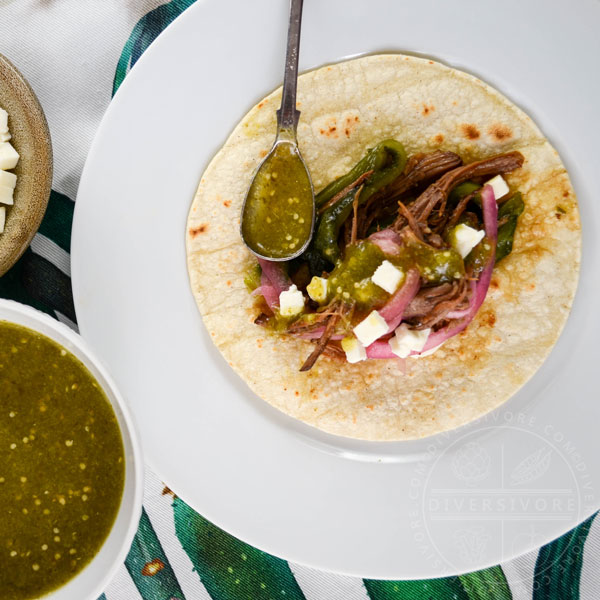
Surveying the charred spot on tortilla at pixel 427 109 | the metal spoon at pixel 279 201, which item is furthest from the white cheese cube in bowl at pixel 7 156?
the charred spot on tortilla at pixel 427 109

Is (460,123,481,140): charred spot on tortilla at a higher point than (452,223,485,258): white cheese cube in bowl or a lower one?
higher

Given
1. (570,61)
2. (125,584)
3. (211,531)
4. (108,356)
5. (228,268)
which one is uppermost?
(570,61)

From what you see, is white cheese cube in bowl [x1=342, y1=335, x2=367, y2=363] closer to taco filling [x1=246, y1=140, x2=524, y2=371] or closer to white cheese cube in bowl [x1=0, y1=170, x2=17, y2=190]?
taco filling [x1=246, y1=140, x2=524, y2=371]

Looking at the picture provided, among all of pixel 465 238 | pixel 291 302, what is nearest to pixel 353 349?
pixel 291 302

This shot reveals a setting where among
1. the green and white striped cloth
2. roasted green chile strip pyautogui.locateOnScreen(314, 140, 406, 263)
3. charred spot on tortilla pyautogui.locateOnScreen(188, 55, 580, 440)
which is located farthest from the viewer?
the green and white striped cloth

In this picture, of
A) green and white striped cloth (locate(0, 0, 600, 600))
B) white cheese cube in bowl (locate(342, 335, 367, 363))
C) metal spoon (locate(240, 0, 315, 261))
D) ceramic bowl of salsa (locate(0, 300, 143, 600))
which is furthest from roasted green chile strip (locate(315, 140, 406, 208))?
ceramic bowl of salsa (locate(0, 300, 143, 600))

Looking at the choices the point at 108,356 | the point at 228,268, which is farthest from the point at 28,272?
the point at 228,268

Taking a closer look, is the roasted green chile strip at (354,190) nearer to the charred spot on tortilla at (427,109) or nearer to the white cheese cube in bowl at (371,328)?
the charred spot on tortilla at (427,109)

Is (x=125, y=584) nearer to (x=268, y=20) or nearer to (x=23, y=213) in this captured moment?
(x=23, y=213)
